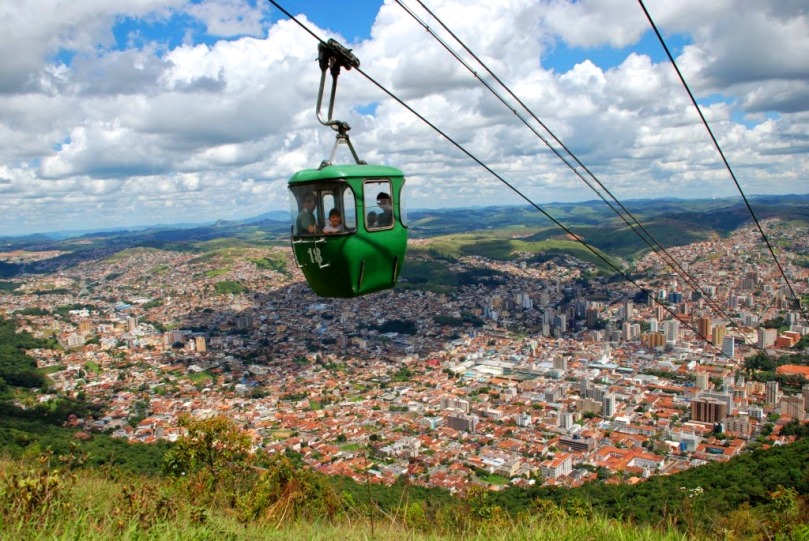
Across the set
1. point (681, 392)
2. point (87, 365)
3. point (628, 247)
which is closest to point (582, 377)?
point (681, 392)

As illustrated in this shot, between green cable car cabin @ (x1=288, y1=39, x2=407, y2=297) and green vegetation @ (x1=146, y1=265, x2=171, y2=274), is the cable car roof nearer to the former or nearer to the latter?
green cable car cabin @ (x1=288, y1=39, x2=407, y2=297)

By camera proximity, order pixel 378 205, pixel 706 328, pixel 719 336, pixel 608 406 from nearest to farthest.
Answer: pixel 378 205
pixel 608 406
pixel 719 336
pixel 706 328

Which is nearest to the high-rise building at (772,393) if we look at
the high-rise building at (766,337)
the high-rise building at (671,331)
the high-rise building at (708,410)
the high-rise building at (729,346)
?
the high-rise building at (708,410)

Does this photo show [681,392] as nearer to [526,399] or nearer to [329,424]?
[526,399]

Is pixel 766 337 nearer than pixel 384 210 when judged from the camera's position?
No

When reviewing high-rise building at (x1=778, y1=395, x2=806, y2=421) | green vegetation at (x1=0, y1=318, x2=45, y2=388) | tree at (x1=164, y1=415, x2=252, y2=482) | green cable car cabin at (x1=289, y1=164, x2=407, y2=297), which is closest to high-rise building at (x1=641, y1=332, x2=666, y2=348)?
high-rise building at (x1=778, y1=395, x2=806, y2=421)

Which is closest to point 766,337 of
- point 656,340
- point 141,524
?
point 656,340

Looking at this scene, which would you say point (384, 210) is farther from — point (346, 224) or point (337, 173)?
point (337, 173)

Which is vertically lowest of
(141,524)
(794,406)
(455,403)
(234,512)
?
(455,403)
